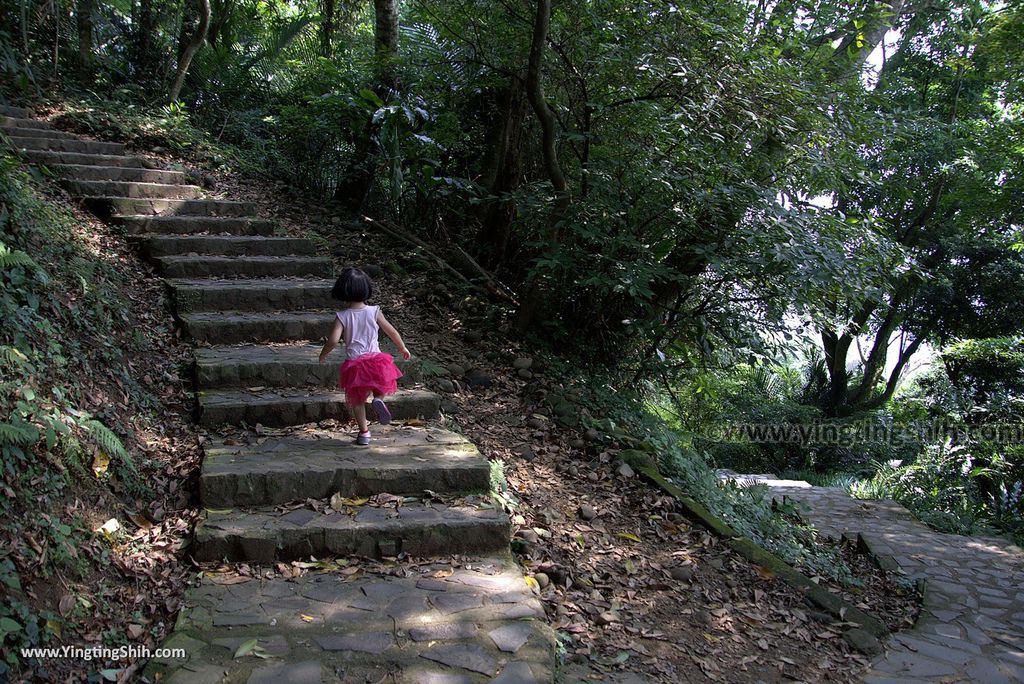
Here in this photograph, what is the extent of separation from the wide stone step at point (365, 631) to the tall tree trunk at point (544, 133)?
3218 mm

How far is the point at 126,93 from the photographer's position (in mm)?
9797

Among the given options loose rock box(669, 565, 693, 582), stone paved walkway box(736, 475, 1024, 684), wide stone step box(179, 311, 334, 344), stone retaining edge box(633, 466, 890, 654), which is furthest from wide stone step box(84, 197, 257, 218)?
stone paved walkway box(736, 475, 1024, 684)

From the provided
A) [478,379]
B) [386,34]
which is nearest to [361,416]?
[478,379]

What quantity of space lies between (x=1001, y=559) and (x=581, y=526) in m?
4.78

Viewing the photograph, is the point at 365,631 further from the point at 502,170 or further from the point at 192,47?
the point at 192,47

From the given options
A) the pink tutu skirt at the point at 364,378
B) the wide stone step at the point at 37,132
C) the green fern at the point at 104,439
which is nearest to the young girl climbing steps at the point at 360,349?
the pink tutu skirt at the point at 364,378

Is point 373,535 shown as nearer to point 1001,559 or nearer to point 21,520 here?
point 21,520

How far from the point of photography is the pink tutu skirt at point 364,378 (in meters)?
4.12

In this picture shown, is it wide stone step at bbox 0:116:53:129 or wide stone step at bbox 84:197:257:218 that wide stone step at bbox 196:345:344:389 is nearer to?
wide stone step at bbox 84:197:257:218

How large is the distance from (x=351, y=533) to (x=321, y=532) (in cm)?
14

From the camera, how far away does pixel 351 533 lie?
3.38 metres

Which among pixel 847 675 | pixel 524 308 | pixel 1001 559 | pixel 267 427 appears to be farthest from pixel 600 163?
pixel 1001 559

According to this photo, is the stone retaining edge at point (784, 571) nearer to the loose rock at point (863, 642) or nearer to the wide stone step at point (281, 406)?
the loose rock at point (863, 642)

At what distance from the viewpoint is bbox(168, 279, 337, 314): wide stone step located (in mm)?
5484
